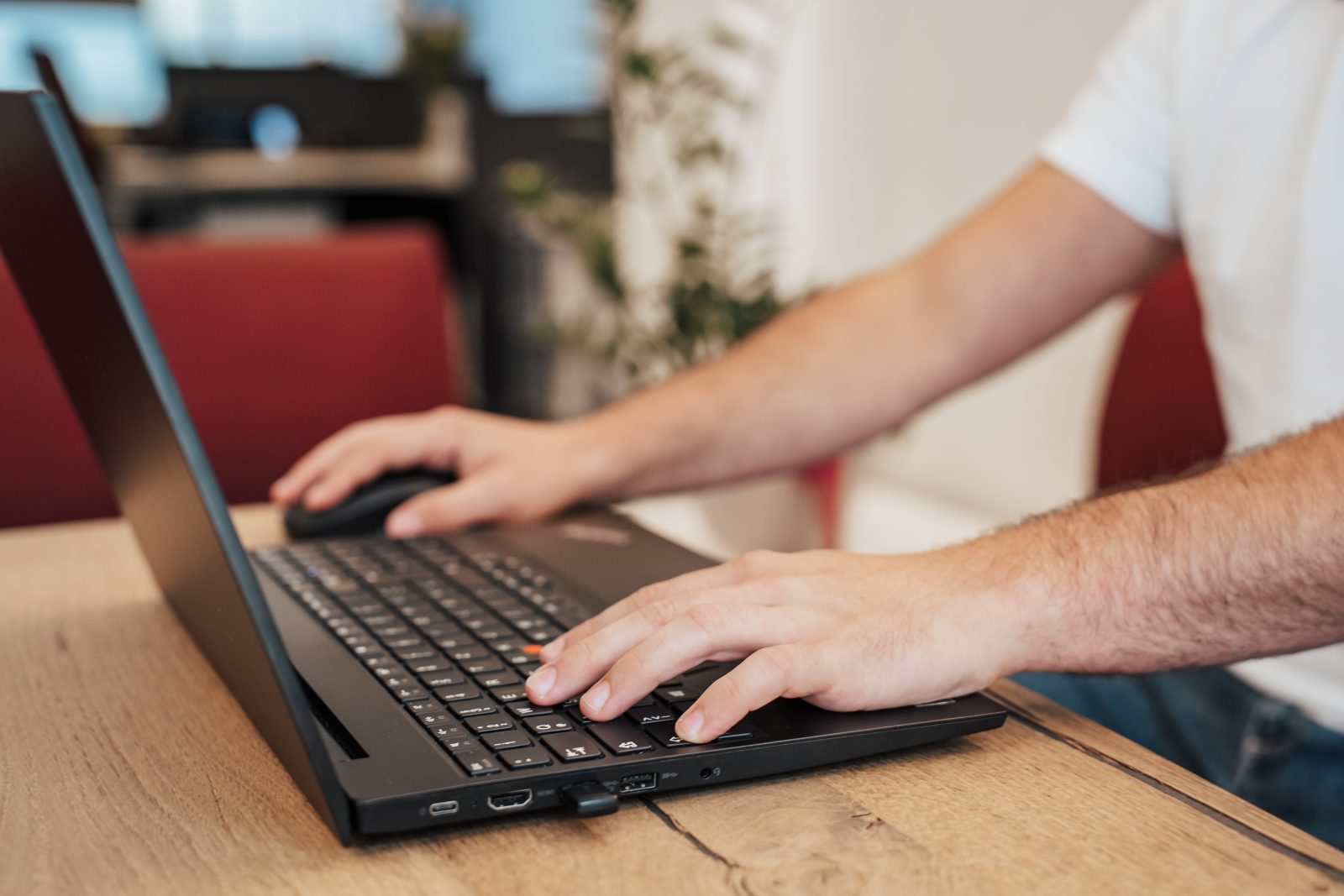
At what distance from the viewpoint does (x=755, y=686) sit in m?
0.52

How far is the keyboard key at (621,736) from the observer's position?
19.5 inches

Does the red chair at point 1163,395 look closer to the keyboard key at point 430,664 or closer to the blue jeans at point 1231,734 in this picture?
the blue jeans at point 1231,734

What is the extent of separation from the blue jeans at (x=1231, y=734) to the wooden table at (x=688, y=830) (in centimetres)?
37

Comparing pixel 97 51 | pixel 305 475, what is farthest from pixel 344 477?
pixel 97 51

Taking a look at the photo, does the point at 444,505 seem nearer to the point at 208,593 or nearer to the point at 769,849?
the point at 208,593

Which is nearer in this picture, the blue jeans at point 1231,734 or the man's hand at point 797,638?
the man's hand at point 797,638

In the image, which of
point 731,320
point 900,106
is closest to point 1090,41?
point 900,106

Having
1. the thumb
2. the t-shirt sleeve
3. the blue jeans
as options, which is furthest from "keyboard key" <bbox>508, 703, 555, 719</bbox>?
the t-shirt sleeve

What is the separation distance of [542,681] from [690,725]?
72 mm

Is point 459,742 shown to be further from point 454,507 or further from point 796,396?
point 796,396

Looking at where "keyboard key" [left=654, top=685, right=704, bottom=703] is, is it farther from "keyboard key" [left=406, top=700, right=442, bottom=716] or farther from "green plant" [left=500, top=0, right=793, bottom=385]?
"green plant" [left=500, top=0, right=793, bottom=385]

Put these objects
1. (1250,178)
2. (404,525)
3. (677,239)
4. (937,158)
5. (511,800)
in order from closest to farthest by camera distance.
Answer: (511,800), (404,525), (1250,178), (677,239), (937,158)

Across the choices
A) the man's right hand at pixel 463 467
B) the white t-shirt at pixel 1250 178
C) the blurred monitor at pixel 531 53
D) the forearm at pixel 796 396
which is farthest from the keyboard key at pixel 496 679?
the blurred monitor at pixel 531 53

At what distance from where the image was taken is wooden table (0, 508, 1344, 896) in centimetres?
44
